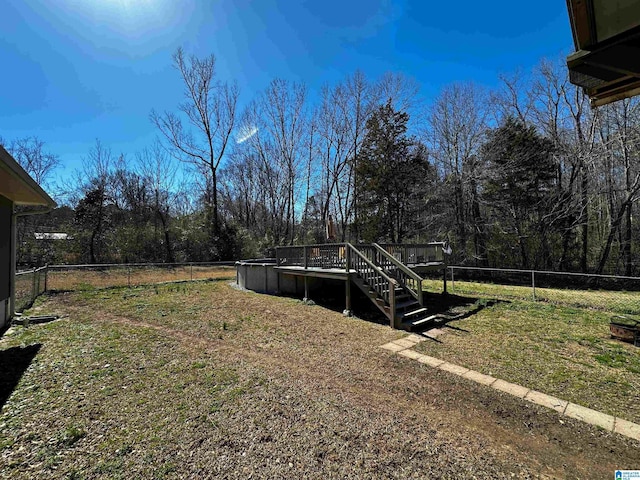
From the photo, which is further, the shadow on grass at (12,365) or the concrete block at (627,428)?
→ the shadow on grass at (12,365)

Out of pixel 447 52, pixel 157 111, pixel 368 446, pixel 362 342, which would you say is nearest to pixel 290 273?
pixel 362 342

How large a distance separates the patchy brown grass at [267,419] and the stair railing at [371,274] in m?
1.65

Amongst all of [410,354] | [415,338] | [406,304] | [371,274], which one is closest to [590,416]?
[410,354]

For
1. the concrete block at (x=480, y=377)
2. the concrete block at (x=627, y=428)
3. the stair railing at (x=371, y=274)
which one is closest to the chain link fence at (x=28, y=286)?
the stair railing at (x=371, y=274)

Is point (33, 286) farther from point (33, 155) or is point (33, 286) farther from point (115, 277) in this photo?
point (33, 155)

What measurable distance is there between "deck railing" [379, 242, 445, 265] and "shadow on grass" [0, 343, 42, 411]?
7.49m

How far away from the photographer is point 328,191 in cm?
2353

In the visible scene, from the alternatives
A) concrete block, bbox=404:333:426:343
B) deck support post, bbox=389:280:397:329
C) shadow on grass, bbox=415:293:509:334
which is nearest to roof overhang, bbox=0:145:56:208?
deck support post, bbox=389:280:397:329

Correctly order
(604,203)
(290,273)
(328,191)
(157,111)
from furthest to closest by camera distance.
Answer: (328,191) → (157,111) → (604,203) → (290,273)

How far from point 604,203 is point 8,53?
23.0 metres

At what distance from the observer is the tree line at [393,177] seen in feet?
47.5

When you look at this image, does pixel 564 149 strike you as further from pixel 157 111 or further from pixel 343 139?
pixel 157 111

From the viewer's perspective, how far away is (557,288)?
567 inches

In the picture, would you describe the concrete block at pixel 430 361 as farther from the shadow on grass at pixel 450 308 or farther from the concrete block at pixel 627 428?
the concrete block at pixel 627 428
